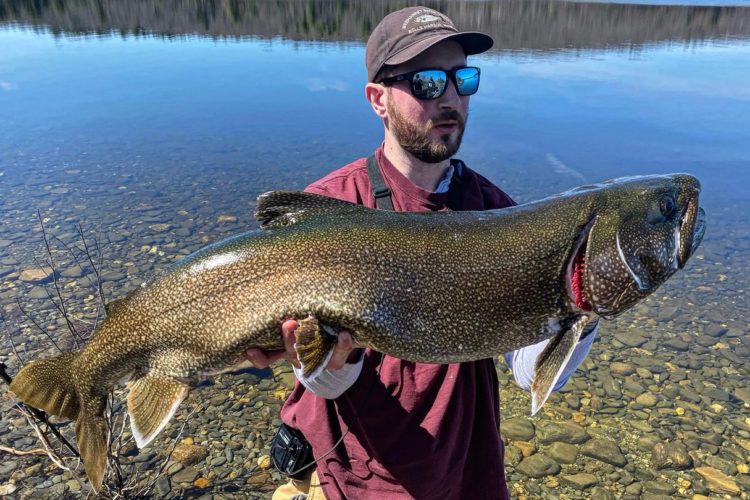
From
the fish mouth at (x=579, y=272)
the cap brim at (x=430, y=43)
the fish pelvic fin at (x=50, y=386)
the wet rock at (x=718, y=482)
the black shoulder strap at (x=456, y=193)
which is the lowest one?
the wet rock at (x=718, y=482)

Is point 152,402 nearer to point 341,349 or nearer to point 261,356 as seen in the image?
point 261,356

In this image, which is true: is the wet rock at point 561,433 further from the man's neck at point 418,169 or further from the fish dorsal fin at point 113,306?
the fish dorsal fin at point 113,306

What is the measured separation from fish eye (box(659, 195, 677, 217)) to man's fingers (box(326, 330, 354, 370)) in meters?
1.61

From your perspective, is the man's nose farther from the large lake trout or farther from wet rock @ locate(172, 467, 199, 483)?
wet rock @ locate(172, 467, 199, 483)

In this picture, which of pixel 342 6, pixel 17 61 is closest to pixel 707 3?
pixel 342 6

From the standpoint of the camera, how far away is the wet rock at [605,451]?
16.5 feet

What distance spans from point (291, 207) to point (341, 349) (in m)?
0.73

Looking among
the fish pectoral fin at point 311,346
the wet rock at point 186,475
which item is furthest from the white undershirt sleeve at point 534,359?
the wet rock at point 186,475

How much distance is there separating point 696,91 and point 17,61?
25814mm

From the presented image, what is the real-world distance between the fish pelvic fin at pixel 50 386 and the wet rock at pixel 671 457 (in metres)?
4.75

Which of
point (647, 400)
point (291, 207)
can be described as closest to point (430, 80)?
point (291, 207)

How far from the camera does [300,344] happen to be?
2.56 meters

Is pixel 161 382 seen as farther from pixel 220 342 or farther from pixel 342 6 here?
pixel 342 6

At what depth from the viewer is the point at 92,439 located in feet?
9.34
